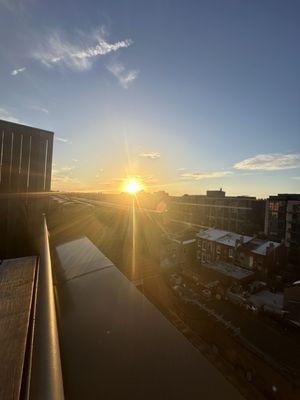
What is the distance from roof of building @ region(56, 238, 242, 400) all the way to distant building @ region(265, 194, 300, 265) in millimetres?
18086

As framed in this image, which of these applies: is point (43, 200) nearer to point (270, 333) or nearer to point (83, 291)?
point (83, 291)

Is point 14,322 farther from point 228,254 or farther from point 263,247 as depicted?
point 228,254

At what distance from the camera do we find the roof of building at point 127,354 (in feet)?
1.37

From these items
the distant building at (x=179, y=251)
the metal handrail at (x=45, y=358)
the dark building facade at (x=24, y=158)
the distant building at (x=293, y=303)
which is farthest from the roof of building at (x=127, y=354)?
the distant building at (x=179, y=251)

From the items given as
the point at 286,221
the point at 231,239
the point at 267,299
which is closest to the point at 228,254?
the point at 231,239

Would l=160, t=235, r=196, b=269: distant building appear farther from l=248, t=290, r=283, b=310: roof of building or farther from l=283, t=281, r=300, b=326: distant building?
l=283, t=281, r=300, b=326: distant building

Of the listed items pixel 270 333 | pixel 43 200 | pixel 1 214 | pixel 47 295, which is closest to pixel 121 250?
pixel 43 200

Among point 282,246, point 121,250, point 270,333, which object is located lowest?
point 270,333

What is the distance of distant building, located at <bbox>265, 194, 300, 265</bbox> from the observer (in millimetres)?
15555

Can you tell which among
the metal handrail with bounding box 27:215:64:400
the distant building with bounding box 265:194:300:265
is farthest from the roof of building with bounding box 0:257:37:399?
the distant building with bounding box 265:194:300:265

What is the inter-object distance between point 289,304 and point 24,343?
10.9 m

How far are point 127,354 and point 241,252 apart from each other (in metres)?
15.0

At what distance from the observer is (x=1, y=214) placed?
3.08m

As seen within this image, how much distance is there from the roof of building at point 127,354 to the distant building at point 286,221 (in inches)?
712
